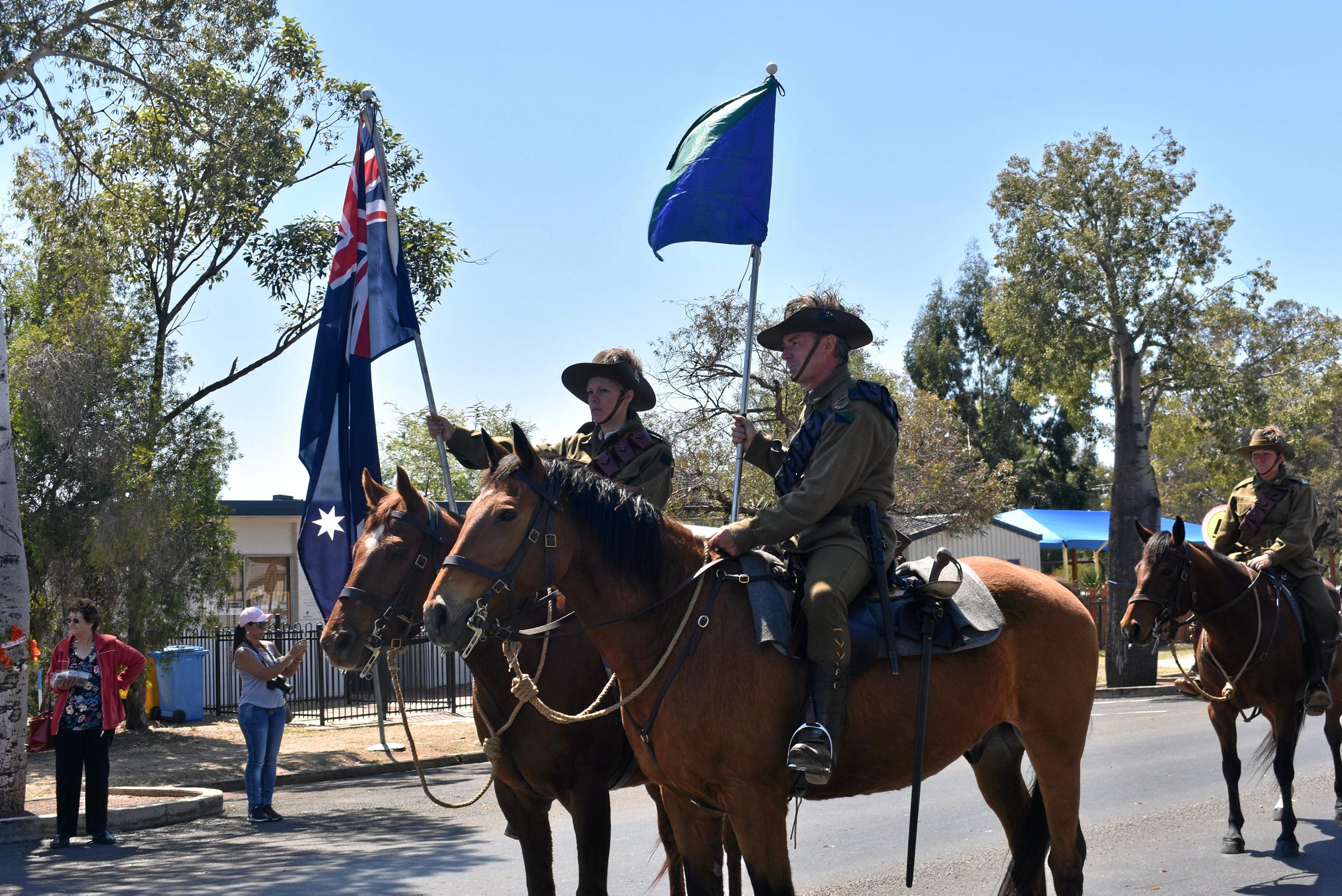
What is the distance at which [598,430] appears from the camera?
22.5ft

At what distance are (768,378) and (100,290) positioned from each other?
1311 centimetres

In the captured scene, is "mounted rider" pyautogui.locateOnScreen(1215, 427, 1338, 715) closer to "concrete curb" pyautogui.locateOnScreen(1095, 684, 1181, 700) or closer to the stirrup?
the stirrup

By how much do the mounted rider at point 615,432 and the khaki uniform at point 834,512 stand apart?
4.16ft

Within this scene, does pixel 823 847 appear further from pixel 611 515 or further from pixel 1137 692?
pixel 1137 692

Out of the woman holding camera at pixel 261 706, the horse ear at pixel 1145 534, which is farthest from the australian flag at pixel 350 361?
the horse ear at pixel 1145 534

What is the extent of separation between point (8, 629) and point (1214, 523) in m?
11.3

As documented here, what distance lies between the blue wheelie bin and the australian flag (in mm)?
13012

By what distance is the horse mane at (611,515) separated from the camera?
15.9 feet

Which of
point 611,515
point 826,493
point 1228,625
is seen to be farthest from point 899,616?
point 1228,625

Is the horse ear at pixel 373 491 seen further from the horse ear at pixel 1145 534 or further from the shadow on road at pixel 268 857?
the horse ear at pixel 1145 534

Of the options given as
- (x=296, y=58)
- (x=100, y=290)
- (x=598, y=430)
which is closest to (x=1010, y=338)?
(x=296, y=58)

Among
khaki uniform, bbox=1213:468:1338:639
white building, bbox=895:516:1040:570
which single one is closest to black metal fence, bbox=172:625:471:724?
khaki uniform, bbox=1213:468:1338:639

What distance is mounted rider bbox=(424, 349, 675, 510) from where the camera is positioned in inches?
256

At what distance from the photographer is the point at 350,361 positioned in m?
8.91
